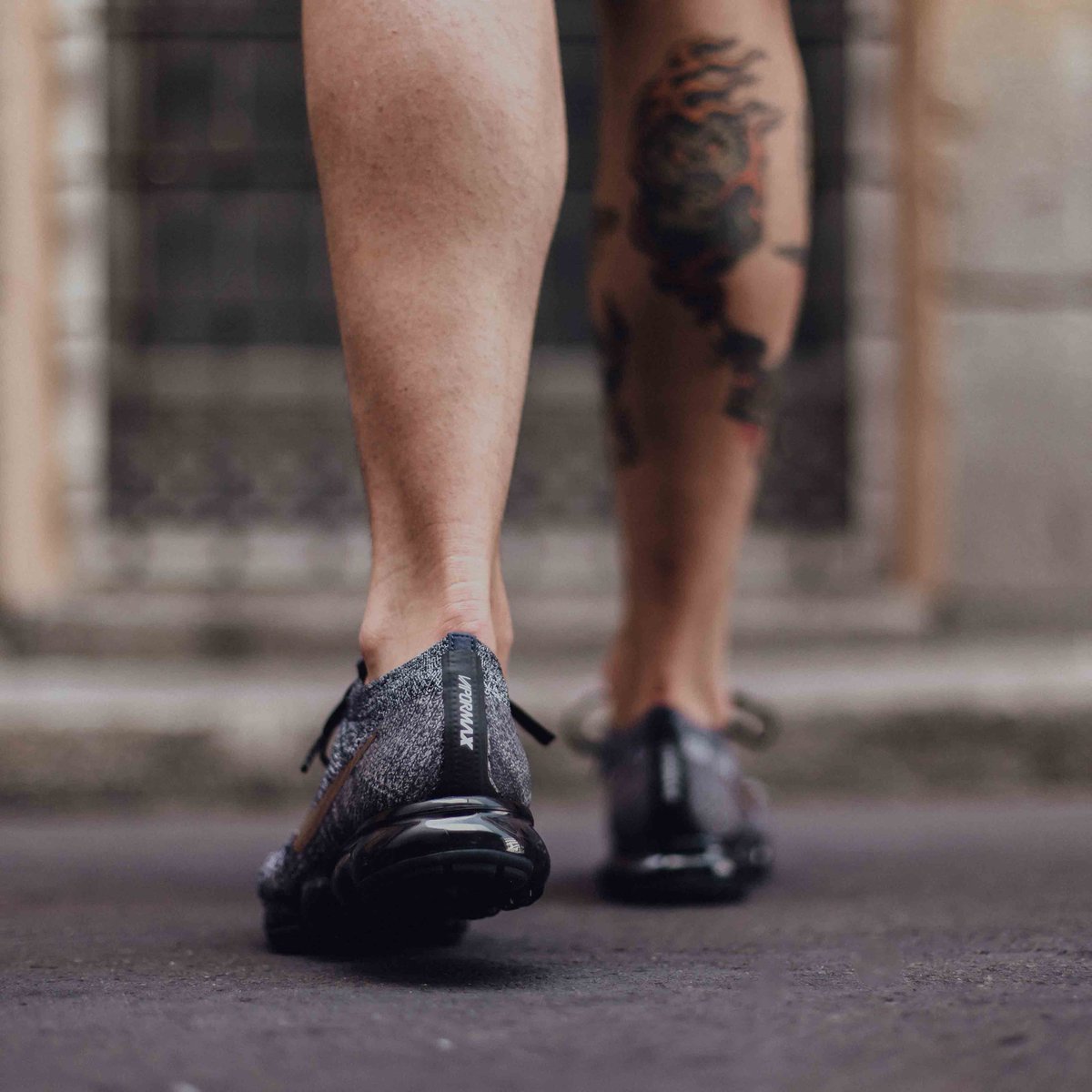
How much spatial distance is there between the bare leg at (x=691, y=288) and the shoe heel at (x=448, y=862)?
0.52m

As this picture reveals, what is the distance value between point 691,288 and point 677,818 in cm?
46

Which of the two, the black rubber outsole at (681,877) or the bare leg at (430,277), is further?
the black rubber outsole at (681,877)

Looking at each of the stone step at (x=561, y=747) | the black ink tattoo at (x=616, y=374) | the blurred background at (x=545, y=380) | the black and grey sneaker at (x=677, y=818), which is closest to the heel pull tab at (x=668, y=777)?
the black and grey sneaker at (x=677, y=818)

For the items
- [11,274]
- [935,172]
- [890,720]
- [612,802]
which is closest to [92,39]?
[11,274]

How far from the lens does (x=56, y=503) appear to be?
2990 mm

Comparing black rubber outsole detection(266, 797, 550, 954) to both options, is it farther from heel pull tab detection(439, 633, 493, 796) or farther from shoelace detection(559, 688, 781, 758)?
shoelace detection(559, 688, 781, 758)

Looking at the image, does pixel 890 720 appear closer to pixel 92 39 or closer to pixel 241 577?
pixel 241 577

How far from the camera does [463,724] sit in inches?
28.0

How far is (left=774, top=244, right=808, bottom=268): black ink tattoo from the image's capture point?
1.19 m

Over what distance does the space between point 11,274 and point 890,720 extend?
6.61 feet

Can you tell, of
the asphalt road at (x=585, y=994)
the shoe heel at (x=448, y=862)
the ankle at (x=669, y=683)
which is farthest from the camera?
the ankle at (x=669, y=683)

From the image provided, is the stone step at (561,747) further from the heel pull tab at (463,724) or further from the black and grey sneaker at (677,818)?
the heel pull tab at (463,724)

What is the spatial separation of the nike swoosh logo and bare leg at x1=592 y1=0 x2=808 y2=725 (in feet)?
1.49

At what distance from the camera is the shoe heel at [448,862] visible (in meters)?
0.66
